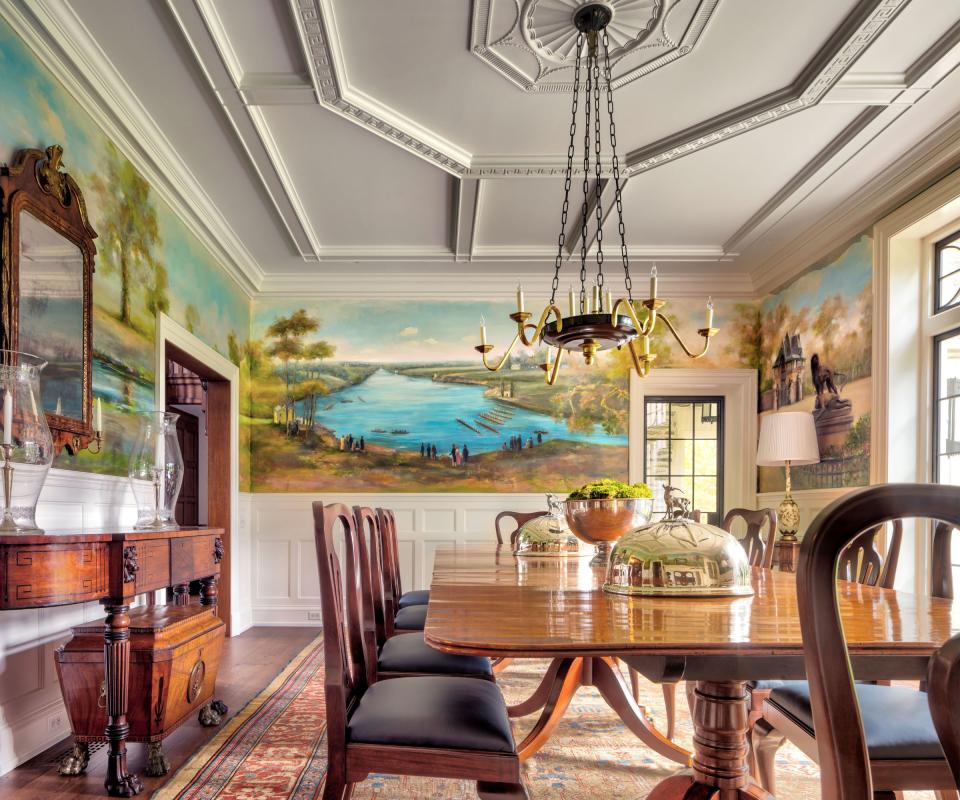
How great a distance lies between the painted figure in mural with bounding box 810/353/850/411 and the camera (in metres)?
4.82

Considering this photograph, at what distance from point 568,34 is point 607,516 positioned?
6.60 ft

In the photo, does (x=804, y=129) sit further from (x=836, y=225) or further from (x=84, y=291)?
(x=84, y=291)

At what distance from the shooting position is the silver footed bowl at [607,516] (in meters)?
2.40

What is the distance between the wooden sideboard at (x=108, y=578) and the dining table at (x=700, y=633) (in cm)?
109

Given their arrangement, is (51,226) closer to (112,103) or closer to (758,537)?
(112,103)

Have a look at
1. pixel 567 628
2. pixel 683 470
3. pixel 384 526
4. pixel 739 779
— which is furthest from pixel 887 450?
pixel 567 628

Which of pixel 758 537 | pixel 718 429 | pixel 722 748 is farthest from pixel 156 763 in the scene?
pixel 718 429

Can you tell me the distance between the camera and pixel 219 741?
2951mm

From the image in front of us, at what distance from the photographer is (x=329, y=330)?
6.34m

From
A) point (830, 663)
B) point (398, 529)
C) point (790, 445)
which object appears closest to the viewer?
point (830, 663)

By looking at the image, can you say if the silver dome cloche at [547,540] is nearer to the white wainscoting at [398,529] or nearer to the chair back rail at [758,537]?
the chair back rail at [758,537]

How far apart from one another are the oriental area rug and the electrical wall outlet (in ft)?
2.15

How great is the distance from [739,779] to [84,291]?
3179 mm

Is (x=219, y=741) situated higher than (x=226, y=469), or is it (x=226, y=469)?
(x=226, y=469)
